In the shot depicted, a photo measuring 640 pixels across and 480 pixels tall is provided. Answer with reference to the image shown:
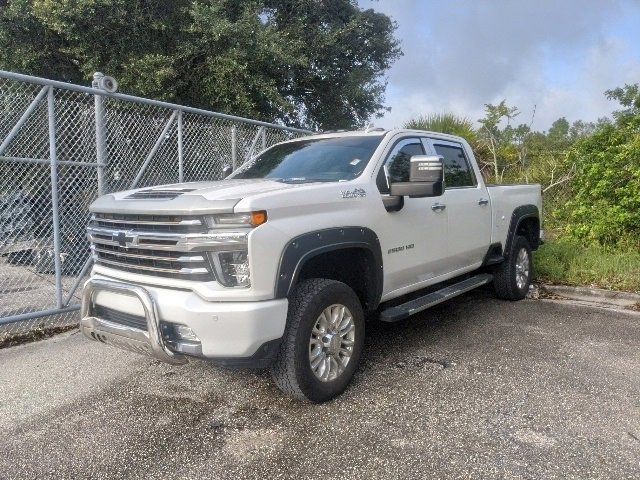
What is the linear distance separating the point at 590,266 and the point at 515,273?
1703mm

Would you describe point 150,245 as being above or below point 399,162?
below

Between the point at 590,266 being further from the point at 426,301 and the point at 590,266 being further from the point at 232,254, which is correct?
the point at 232,254

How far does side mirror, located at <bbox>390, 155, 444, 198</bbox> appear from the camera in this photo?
3619mm

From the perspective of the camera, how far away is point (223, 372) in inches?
159

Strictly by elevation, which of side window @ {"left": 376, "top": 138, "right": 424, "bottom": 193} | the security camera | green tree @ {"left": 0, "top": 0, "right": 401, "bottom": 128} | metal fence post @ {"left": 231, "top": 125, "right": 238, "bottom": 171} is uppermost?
green tree @ {"left": 0, "top": 0, "right": 401, "bottom": 128}

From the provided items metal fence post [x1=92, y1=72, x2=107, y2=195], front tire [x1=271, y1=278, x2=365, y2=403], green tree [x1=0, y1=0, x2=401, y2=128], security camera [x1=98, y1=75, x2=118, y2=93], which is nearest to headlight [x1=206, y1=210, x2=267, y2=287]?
front tire [x1=271, y1=278, x2=365, y2=403]

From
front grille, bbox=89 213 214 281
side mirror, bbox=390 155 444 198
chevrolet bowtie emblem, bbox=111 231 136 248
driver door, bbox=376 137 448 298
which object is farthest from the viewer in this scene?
driver door, bbox=376 137 448 298

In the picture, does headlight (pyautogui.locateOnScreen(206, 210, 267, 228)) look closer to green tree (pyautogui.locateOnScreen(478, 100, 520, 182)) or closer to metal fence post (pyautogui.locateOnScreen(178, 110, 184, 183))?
metal fence post (pyautogui.locateOnScreen(178, 110, 184, 183))

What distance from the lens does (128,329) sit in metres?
3.17

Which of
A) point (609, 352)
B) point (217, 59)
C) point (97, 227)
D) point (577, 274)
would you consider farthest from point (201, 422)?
point (217, 59)

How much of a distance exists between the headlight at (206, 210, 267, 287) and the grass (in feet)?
18.0

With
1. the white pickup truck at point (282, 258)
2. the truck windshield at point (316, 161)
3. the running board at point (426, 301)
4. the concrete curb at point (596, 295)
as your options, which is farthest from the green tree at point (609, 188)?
the truck windshield at point (316, 161)

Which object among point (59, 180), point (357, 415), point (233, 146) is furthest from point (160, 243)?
point (233, 146)

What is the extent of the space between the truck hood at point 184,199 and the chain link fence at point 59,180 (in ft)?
5.66
